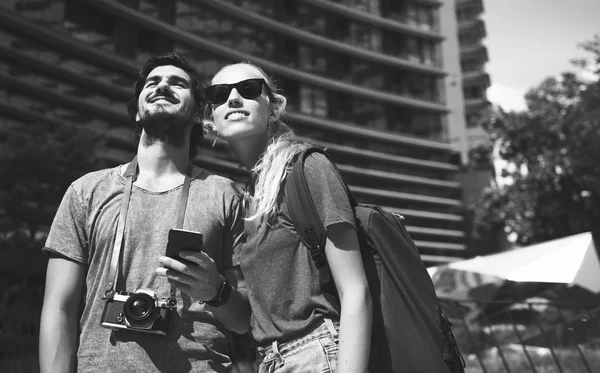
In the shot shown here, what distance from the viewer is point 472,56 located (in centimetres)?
6191

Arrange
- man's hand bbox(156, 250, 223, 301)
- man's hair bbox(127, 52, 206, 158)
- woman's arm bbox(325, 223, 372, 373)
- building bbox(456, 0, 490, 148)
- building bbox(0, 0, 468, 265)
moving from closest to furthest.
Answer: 1. woman's arm bbox(325, 223, 372, 373)
2. man's hand bbox(156, 250, 223, 301)
3. man's hair bbox(127, 52, 206, 158)
4. building bbox(0, 0, 468, 265)
5. building bbox(456, 0, 490, 148)

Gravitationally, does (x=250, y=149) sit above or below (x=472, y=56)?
below

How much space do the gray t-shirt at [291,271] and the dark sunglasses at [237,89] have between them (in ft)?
1.77

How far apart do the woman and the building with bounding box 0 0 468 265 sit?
2698 cm

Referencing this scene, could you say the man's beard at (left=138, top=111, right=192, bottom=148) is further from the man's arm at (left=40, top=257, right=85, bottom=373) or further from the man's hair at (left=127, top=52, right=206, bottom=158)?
the man's arm at (left=40, top=257, right=85, bottom=373)

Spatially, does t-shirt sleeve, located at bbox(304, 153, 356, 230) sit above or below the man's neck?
below

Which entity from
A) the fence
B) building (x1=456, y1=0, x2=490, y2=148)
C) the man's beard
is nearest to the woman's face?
the man's beard

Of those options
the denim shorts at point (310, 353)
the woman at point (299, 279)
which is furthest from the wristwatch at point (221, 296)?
the denim shorts at point (310, 353)

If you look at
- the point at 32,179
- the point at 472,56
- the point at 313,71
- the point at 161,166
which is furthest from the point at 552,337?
the point at 472,56

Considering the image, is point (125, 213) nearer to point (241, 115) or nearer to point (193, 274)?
point (193, 274)

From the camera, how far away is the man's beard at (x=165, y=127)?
2.67 m

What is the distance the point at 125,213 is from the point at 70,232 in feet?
0.79

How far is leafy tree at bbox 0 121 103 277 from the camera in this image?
811 inches

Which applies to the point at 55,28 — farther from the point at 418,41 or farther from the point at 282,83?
the point at 418,41
